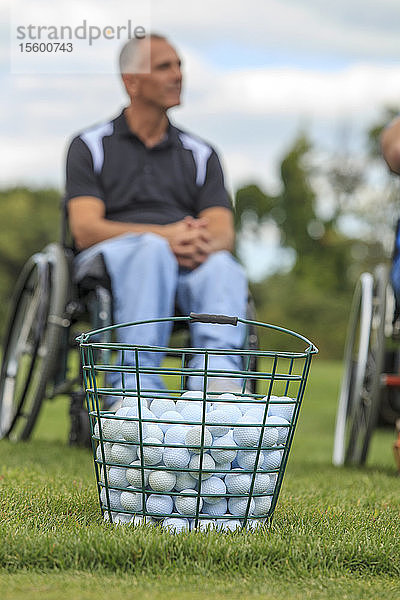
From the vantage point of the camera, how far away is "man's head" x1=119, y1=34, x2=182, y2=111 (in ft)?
10.4

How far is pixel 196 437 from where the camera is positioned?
4.98ft

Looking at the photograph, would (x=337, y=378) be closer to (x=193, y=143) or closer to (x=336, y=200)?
(x=193, y=143)

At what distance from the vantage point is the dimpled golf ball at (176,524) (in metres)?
1.50

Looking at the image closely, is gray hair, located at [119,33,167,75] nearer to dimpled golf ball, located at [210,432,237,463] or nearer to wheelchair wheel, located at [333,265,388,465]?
wheelchair wheel, located at [333,265,388,465]

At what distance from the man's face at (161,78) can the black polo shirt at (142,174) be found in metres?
0.14

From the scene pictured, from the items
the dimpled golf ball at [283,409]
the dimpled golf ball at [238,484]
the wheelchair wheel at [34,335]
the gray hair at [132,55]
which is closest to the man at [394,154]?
the gray hair at [132,55]

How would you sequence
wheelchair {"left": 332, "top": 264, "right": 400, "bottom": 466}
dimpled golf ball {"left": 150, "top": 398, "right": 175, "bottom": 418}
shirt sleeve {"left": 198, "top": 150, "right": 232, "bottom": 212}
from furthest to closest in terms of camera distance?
shirt sleeve {"left": 198, "top": 150, "right": 232, "bottom": 212} < wheelchair {"left": 332, "top": 264, "right": 400, "bottom": 466} < dimpled golf ball {"left": 150, "top": 398, "right": 175, "bottom": 418}

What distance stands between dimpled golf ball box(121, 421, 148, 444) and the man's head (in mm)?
1901

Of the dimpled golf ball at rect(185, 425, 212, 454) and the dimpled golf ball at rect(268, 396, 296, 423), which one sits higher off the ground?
the dimpled golf ball at rect(268, 396, 296, 423)

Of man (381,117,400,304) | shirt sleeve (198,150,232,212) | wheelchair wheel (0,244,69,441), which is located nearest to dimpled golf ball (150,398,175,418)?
wheelchair wheel (0,244,69,441)

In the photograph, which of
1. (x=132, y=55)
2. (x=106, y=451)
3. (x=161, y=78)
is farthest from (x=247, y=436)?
(x=132, y=55)

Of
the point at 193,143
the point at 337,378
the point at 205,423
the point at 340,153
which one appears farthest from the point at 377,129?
the point at 205,423

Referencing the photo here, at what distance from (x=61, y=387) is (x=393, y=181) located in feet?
64.0

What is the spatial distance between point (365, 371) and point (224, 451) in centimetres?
180
